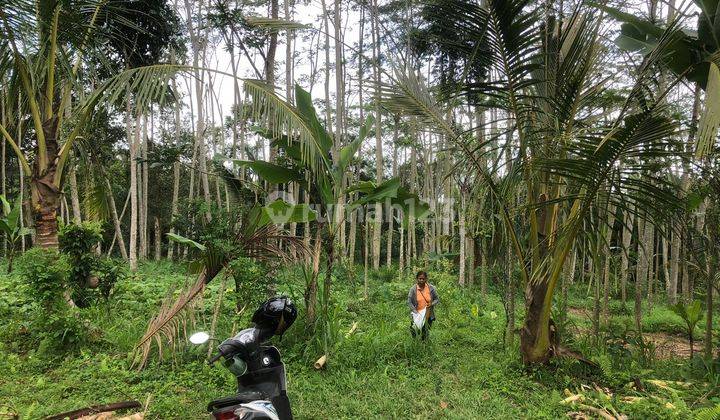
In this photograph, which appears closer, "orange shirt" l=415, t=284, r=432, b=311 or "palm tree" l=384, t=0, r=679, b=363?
"palm tree" l=384, t=0, r=679, b=363

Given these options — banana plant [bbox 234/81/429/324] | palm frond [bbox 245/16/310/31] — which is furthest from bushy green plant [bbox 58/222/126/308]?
palm frond [bbox 245/16/310/31]

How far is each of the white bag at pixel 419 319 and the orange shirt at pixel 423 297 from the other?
4 cm

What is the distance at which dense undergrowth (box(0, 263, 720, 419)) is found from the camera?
368 centimetres

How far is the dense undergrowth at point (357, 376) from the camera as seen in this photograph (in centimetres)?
368

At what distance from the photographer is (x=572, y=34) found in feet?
13.3

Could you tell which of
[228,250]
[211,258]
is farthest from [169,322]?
[228,250]

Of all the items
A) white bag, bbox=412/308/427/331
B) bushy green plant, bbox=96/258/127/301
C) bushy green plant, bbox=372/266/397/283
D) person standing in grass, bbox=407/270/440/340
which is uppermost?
bushy green plant, bbox=96/258/127/301

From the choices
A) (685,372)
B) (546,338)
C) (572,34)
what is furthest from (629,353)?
(572,34)

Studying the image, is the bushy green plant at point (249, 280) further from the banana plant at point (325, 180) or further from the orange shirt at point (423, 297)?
the orange shirt at point (423, 297)

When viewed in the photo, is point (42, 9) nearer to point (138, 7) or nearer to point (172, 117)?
point (138, 7)

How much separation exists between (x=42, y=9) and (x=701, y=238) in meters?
7.57

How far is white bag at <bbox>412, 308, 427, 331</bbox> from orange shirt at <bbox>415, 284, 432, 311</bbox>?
4 centimetres

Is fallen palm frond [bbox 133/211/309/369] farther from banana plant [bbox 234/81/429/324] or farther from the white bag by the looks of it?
the white bag

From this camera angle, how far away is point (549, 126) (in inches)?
159
